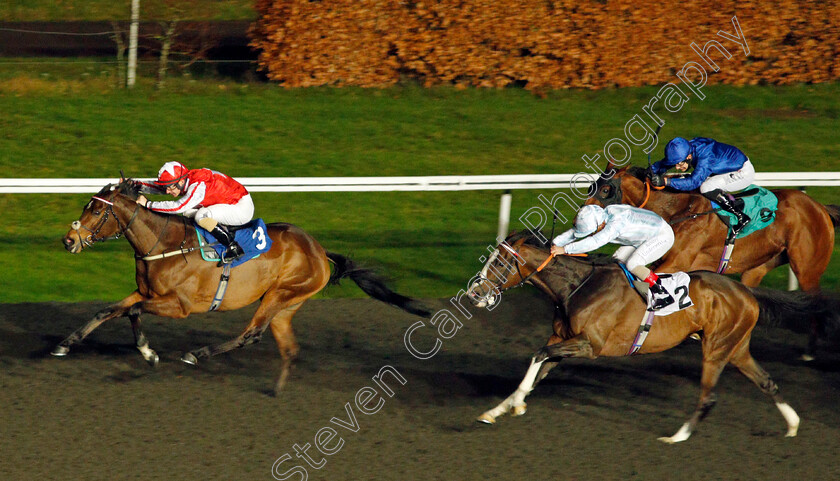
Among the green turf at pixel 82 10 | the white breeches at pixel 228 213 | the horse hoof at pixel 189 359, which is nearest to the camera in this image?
the horse hoof at pixel 189 359

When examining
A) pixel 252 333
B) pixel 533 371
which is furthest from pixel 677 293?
pixel 252 333

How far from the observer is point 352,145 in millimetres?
10617

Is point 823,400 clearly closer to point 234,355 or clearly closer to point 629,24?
point 234,355

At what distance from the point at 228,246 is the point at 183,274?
1.06 feet

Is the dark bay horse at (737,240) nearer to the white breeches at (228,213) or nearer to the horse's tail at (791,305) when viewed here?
the horse's tail at (791,305)

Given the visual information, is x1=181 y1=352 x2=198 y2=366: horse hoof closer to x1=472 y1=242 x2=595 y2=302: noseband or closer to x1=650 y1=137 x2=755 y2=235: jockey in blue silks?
x1=472 y1=242 x2=595 y2=302: noseband

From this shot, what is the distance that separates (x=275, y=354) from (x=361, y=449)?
4.76 feet

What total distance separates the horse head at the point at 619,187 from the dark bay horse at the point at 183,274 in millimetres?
1913

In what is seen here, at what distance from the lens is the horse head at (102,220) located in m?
5.45

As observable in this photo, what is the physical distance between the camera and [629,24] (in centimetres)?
1133

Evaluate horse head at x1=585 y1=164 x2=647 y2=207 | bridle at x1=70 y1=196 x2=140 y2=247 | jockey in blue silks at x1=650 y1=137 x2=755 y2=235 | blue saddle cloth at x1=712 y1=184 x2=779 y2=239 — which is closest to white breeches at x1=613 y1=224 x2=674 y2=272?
horse head at x1=585 y1=164 x2=647 y2=207

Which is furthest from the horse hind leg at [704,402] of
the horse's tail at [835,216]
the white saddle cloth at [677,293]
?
the horse's tail at [835,216]

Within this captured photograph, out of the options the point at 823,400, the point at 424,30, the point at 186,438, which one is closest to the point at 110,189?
the point at 186,438

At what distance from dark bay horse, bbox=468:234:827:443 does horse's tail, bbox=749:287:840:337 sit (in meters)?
0.17
